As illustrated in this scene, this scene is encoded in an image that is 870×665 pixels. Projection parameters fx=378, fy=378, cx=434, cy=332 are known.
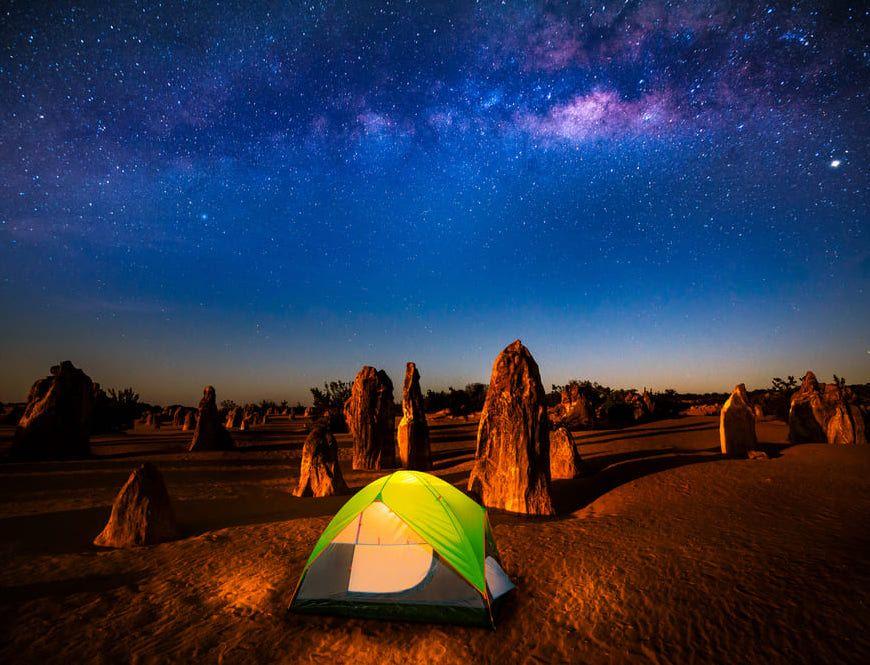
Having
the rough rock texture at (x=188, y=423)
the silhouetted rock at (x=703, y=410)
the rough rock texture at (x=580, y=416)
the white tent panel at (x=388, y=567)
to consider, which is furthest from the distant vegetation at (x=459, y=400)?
the white tent panel at (x=388, y=567)

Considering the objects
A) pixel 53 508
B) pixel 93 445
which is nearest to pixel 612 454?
pixel 53 508

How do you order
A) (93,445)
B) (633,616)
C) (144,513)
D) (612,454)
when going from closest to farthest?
(633,616) → (144,513) → (612,454) → (93,445)

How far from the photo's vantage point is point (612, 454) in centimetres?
1952

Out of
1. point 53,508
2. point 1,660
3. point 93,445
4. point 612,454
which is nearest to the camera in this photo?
point 1,660

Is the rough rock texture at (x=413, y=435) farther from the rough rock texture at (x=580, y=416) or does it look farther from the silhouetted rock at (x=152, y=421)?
the silhouetted rock at (x=152, y=421)

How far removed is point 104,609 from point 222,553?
230 cm

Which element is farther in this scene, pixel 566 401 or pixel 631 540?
pixel 566 401

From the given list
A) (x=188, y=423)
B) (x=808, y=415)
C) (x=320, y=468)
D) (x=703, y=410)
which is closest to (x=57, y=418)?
(x=320, y=468)

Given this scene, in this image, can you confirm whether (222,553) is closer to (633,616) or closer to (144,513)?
(144,513)

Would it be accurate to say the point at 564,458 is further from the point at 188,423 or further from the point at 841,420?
the point at 188,423

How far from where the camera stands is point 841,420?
1783 centimetres

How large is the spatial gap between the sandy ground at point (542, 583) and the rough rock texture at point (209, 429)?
1132cm

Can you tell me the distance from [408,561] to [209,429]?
22.1 meters

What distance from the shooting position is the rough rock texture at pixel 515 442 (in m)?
11.2
